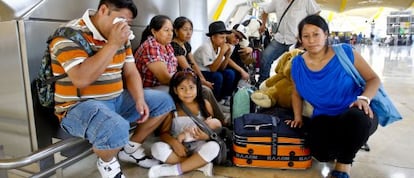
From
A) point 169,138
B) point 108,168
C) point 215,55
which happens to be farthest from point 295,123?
point 215,55

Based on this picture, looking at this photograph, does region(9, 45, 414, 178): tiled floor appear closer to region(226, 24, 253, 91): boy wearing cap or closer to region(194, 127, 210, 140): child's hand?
region(194, 127, 210, 140): child's hand

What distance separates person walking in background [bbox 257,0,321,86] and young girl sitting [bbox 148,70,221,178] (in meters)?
1.55

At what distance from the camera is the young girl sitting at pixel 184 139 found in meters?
1.76

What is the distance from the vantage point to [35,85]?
1.65 m

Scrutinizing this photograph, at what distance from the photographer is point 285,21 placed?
3.21 meters

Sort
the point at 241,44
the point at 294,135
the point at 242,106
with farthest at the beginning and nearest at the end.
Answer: the point at 241,44 < the point at 242,106 < the point at 294,135

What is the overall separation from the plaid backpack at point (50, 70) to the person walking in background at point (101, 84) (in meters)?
0.02

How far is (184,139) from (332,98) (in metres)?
0.92

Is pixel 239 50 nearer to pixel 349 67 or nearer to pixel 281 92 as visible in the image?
pixel 281 92

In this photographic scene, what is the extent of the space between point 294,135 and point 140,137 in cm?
94

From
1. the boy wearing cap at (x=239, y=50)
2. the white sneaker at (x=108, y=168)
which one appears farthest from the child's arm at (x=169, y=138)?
the boy wearing cap at (x=239, y=50)

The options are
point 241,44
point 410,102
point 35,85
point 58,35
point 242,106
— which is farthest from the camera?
point 241,44

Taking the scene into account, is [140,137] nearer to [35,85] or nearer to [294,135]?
[35,85]

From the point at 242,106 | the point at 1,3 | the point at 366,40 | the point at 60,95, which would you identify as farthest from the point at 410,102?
the point at 366,40
